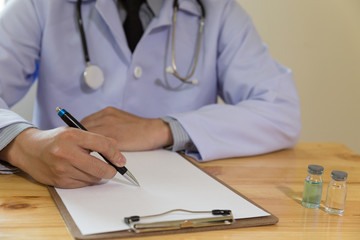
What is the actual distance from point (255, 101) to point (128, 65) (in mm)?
387

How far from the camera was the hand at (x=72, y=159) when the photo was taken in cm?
86

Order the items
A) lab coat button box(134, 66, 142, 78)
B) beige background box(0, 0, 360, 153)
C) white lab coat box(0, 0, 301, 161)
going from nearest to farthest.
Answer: white lab coat box(0, 0, 301, 161) < lab coat button box(134, 66, 142, 78) < beige background box(0, 0, 360, 153)

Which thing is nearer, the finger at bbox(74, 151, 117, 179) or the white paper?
the white paper

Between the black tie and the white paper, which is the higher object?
the black tie

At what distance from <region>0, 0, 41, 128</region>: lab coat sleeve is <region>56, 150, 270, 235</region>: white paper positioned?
53 cm

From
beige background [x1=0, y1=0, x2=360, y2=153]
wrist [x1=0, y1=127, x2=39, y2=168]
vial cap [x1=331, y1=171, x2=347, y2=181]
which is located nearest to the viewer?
vial cap [x1=331, y1=171, x2=347, y2=181]

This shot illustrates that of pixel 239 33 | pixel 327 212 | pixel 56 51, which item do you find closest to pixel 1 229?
pixel 327 212

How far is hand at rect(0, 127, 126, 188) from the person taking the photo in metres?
0.86

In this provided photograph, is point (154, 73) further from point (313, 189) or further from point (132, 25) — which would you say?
point (313, 189)

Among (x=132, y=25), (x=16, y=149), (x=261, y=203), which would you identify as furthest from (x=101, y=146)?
(x=132, y=25)

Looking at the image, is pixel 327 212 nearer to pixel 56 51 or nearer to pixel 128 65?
pixel 128 65

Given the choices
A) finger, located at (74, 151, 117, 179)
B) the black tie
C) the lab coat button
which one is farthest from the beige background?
finger, located at (74, 151, 117, 179)

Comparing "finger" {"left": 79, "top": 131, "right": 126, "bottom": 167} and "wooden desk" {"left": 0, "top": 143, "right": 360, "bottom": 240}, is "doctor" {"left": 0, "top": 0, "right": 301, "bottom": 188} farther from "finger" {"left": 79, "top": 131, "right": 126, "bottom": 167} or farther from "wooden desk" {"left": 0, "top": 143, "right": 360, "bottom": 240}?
"finger" {"left": 79, "top": 131, "right": 126, "bottom": 167}

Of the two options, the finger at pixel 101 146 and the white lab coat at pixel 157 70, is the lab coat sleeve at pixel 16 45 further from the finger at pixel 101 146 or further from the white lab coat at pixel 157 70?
the finger at pixel 101 146
